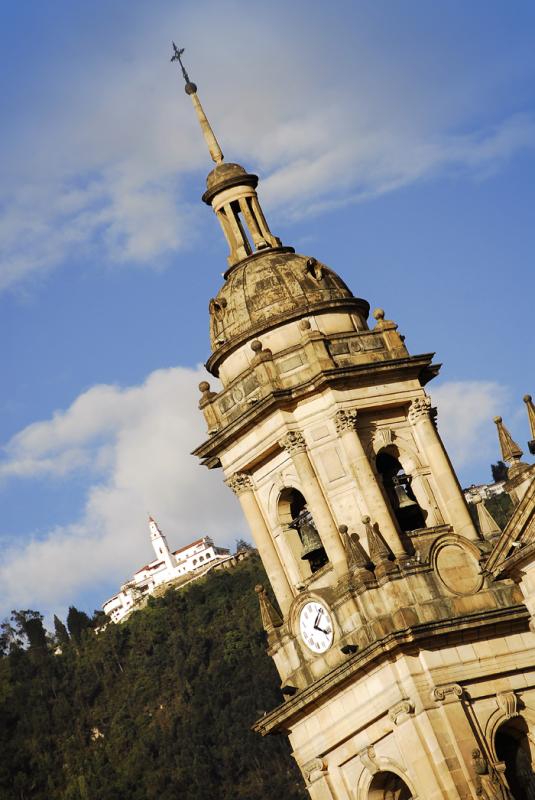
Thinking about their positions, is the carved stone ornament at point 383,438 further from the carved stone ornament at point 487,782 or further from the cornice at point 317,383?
the carved stone ornament at point 487,782

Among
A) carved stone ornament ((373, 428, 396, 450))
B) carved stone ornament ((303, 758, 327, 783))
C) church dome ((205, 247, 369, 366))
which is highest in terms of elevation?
church dome ((205, 247, 369, 366))

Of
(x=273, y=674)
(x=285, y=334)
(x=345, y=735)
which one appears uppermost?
(x=273, y=674)

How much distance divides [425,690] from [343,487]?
485 centimetres

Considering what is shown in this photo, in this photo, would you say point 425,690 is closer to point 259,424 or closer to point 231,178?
point 259,424

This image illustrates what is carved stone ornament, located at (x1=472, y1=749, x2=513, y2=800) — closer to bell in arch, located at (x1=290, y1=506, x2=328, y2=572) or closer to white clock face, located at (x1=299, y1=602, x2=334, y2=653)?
white clock face, located at (x1=299, y1=602, x2=334, y2=653)

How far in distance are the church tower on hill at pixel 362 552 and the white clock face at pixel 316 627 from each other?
41mm

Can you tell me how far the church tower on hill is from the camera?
111 ft

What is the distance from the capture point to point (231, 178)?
40.1 meters

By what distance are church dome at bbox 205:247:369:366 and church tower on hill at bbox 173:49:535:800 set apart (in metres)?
0.05

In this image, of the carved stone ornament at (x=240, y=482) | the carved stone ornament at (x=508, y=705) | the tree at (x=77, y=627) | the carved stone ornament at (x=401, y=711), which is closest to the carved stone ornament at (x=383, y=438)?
the carved stone ornament at (x=240, y=482)

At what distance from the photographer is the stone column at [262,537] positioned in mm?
37000

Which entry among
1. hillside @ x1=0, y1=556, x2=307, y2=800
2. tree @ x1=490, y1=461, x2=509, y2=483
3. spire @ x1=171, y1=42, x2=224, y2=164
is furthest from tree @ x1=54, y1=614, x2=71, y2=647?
spire @ x1=171, y1=42, x2=224, y2=164

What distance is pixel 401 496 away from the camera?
36.9m

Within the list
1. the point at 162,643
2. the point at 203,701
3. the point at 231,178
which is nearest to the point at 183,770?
the point at 203,701
